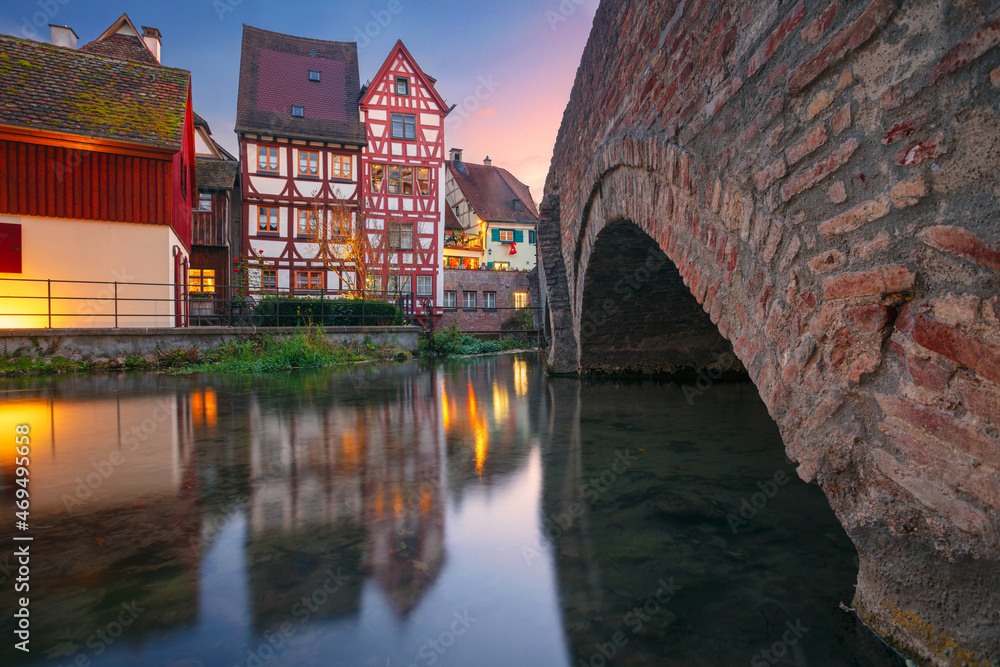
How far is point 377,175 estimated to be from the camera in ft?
74.3

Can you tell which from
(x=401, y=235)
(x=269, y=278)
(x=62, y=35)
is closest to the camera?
(x=62, y=35)

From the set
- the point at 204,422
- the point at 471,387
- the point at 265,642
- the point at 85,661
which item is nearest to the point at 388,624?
the point at 265,642

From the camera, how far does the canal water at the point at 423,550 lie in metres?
1.59

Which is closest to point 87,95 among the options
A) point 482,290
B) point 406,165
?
point 406,165

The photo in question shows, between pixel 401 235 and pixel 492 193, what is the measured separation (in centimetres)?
1191

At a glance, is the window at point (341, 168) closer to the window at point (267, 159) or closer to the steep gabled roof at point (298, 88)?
the steep gabled roof at point (298, 88)

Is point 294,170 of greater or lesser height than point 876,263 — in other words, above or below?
above

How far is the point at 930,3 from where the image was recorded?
1.34m

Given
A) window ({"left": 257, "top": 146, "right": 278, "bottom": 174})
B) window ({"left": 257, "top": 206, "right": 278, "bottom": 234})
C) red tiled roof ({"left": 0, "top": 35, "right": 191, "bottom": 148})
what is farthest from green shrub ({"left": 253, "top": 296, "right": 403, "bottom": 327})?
window ({"left": 257, "top": 146, "right": 278, "bottom": 174})

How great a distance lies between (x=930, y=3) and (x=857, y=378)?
101 cm

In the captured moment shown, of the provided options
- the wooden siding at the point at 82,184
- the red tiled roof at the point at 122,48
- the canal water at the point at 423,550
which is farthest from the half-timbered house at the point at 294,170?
the canal water at the point at 423,550

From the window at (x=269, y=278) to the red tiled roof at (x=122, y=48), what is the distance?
27.7ft

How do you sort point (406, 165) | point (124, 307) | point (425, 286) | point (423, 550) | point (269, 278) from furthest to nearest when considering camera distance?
point (425, 286) → point (406, 165) → point (269, 278) → point (124, 307) → point (423, 550)

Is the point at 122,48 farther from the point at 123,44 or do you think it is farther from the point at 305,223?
the point at 305,223
